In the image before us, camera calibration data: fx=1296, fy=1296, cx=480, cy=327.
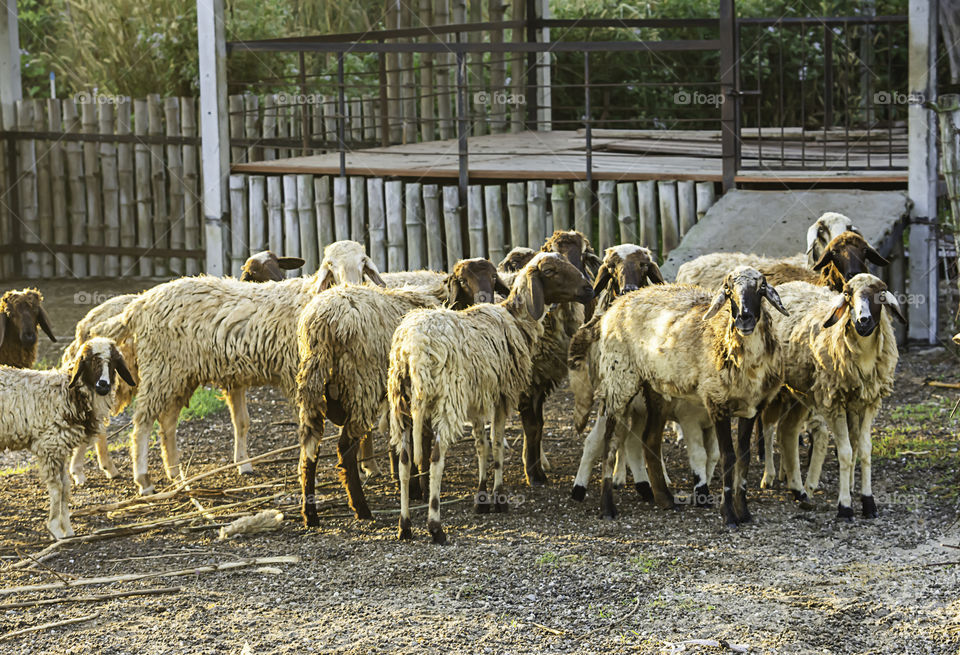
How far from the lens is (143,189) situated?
16.5 m

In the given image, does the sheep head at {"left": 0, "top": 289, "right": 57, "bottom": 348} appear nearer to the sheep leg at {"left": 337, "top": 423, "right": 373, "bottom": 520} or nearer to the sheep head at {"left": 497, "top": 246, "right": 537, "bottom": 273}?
the sheep leg at {"left": 337, "top": 423, "right": 373, "bottom": 520}

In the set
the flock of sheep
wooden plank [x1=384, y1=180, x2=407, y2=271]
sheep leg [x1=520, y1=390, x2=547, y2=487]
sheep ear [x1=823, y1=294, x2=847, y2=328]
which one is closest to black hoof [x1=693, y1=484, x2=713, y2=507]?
the flock of sheep

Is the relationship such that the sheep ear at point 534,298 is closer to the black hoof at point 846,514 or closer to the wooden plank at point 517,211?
the black hoof at point 846,514

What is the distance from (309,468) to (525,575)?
1.77 metres

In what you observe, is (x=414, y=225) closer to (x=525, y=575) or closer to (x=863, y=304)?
(x=863, y=304)

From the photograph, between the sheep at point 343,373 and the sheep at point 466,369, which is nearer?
the sheep at point 466,369

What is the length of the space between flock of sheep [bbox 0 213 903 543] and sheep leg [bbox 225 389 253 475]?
3 cm

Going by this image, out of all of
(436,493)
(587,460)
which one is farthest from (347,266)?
(436,493)

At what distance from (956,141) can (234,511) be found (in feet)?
22.1

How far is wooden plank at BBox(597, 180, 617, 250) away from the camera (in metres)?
13.1

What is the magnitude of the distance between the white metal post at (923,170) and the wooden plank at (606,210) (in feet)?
9.45

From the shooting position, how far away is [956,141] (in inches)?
431

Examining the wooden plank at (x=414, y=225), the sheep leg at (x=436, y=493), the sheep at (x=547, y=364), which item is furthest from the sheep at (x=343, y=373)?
the wooden plank at (x=414, y=225)

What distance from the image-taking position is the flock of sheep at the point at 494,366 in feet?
25.7
